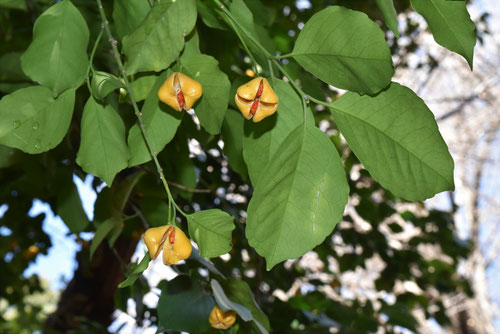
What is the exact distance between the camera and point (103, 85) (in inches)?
21.8

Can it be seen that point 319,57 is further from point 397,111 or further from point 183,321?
point 183,321

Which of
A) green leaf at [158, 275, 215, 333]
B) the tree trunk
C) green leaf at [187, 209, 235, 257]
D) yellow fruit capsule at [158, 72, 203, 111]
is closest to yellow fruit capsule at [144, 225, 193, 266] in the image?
green leaf at [187, 209, 235, 257]

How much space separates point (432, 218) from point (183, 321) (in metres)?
1.90

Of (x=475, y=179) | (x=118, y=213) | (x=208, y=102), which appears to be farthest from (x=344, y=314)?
(x=475, y=179)

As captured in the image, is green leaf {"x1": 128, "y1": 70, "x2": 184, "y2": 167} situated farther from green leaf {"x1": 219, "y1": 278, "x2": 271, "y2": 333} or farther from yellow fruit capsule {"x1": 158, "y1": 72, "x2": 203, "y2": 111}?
green leaf {"x1": 219, "y1": 278, "x2": 271, "y2": 333}

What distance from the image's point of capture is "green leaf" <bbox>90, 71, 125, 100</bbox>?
0.55 m

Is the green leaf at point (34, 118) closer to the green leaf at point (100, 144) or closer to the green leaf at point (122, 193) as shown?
the green leaf at point (100, 144)

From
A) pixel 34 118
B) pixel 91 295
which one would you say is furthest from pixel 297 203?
pixel 91 295

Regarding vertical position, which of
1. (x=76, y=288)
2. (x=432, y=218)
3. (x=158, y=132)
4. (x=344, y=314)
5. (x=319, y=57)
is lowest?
(x=76, y=288)

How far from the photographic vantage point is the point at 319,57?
0.56 meters

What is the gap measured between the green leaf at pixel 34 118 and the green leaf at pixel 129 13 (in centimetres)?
11

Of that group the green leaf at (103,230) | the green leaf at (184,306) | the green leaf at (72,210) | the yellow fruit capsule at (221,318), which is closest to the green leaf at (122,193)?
the green leaf at (103,230)

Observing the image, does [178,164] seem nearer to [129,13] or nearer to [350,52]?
[129,13]

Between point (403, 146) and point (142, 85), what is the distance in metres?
0.32
